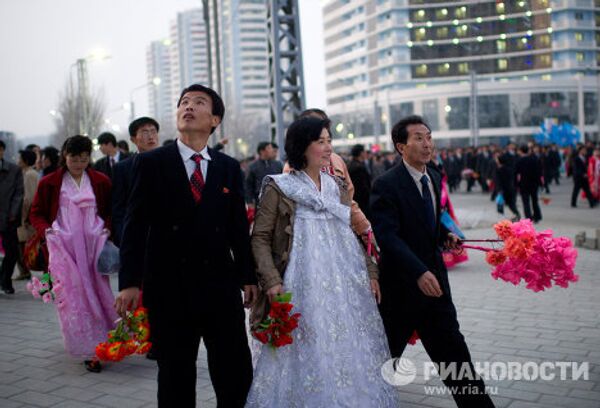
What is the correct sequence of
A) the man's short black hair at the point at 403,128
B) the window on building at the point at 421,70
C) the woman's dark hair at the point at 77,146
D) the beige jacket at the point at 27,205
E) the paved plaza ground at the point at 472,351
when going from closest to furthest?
the man's short black hair at the point at 403,128, the paved plaza ground at the point at 472,351, the woman's dark hair at the point at 77,146, the beige jacket at the point at 27,205, the window on building at the point at 421,70

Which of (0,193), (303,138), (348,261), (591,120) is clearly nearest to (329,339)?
(348,261)

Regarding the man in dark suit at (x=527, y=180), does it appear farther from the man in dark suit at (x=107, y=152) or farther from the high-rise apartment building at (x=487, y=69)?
the high-rise apartment building at (x=487, y=69)

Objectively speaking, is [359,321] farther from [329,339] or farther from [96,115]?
[96,115]

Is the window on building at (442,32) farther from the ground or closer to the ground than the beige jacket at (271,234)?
farther from the ground

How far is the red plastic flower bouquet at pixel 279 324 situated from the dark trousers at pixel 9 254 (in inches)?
289

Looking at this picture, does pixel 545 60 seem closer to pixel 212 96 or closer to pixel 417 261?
pixel 417 261

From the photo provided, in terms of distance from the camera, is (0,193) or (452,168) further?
(452,168)

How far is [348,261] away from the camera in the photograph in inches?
160

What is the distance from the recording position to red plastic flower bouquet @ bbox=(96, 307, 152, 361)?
376 cm

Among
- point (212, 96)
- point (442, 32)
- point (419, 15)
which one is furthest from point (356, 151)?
point (442, 32)

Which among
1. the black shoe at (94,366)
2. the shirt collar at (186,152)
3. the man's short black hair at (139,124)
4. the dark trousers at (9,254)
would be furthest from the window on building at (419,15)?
the shirt collar at (186,152)

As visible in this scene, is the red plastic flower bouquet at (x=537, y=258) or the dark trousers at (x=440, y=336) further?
the red plastic flower bouquet at (x=537, y=258)

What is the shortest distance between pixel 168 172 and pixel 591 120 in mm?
86312

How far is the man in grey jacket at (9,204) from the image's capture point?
9703mm
